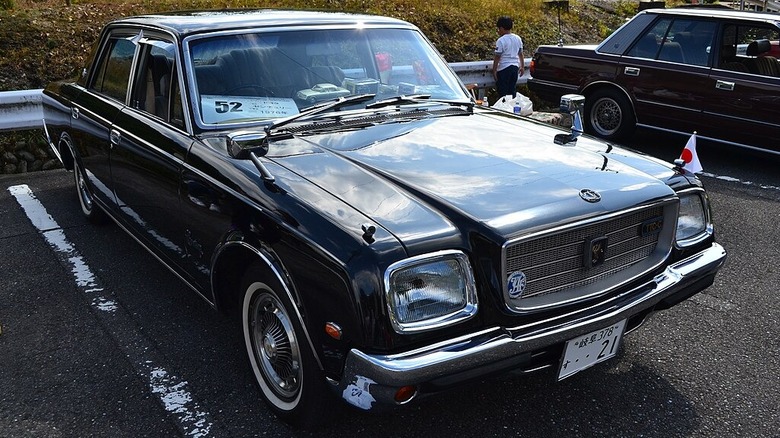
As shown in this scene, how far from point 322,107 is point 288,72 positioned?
273 millimetres

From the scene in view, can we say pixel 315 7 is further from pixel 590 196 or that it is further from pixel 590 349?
pixel 590 349

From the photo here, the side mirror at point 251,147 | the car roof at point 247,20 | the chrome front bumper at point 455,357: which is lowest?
the chrome front bumper at point 455,357

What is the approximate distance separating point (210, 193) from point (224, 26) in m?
1.08

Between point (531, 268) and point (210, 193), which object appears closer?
point (531, 268)

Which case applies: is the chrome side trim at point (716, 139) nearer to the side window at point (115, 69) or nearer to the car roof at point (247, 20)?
the car roof at point (247, 20)

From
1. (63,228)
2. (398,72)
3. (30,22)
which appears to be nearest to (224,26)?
(398,72)

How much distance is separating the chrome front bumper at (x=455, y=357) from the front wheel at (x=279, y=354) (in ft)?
0.80

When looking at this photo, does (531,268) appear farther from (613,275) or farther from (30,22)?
(30,22)

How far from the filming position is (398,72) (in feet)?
13.3

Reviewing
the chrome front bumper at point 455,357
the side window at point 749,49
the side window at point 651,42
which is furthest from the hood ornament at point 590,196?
the side window at point 651,42

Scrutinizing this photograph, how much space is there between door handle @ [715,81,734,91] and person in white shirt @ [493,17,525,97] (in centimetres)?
257

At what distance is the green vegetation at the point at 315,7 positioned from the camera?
28.6 feet

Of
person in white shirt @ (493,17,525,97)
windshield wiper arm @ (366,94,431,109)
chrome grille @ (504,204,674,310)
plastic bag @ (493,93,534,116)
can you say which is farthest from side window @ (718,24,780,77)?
chrome grille @ (504,204,674,310)

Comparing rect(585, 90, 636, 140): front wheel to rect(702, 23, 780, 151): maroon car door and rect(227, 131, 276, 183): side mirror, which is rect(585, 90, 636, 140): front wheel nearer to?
rect(702, 23, 780, 151): maroon car door
